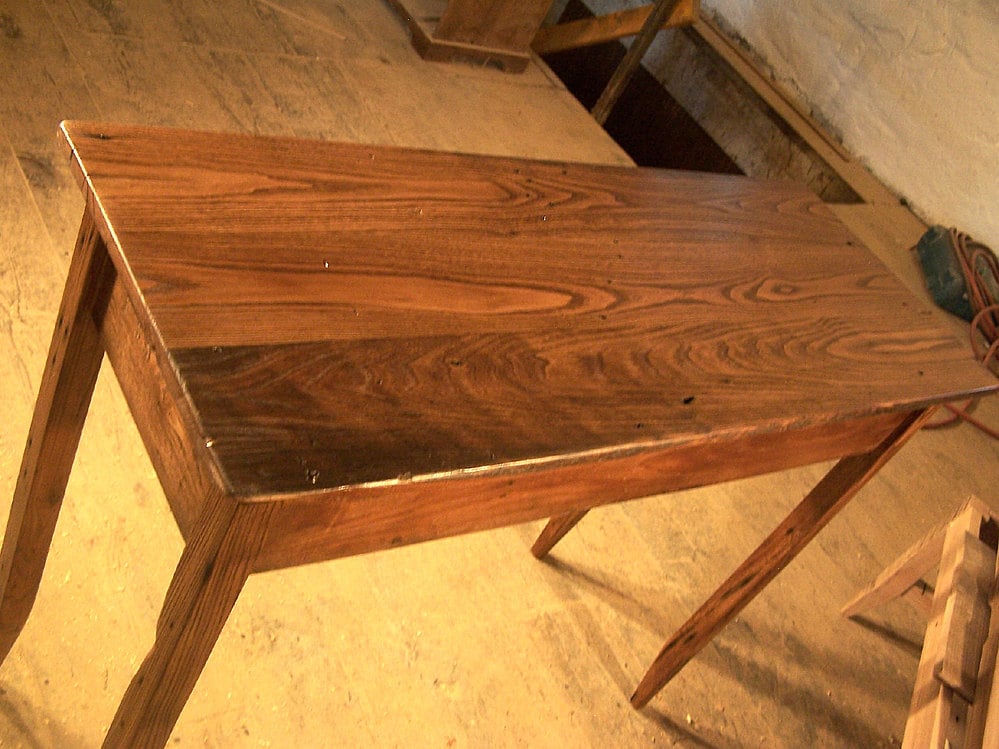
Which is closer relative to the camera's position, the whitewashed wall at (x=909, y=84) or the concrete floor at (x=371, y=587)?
the concrete floor at (x=371, y=587)

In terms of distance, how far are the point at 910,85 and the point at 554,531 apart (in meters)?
3.06

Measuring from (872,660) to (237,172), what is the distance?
6.12 feet

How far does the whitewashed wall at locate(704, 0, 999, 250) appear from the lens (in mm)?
3727

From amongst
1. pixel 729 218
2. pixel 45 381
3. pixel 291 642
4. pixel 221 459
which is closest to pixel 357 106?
pixel 729 218

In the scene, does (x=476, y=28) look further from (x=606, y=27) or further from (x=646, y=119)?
(x=646, y=119)

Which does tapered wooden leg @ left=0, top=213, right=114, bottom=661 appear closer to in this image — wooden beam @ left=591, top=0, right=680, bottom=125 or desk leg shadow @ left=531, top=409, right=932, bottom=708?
desk leg shadow @ left=531, top=409, right=932, bottom=708

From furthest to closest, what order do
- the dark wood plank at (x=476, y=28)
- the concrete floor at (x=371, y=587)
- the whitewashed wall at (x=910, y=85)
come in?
the whitewashed wall at (x=910, y=85), the dark wood plank at (x=476, y=28), the concrete floor at (x=371, y=587)

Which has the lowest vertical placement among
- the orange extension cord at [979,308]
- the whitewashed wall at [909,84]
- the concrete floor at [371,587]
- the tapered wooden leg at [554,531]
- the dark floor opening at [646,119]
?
the dark floor opening at [646,119]

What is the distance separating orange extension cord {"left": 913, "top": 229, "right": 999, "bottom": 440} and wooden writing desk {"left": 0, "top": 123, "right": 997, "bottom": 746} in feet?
5.92

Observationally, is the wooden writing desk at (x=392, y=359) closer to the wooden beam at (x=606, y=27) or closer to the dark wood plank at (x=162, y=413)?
the dark wood plank at (x=162, y=413)

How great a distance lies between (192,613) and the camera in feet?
2.63

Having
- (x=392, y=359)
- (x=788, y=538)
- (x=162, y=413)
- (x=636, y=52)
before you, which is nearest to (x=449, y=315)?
(x=392, y=359)

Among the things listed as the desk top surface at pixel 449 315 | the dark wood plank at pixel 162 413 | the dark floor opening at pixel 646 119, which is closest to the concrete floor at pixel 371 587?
the dark wood plank at pixel 162 413

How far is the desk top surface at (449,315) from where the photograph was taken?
83cm
